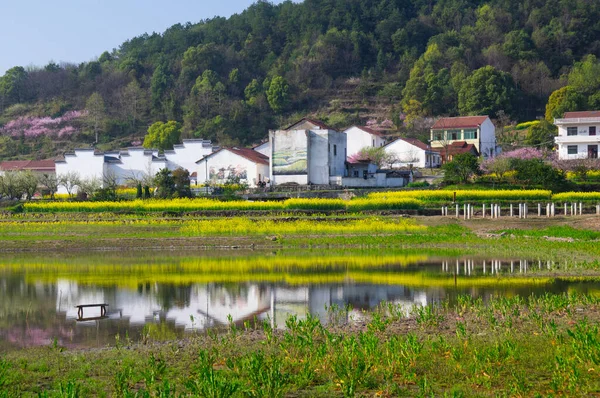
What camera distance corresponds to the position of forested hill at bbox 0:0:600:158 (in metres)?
85.8

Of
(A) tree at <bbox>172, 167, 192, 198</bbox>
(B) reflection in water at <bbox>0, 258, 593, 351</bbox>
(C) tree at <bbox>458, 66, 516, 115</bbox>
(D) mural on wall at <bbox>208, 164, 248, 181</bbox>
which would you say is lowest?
(B) reflection in water at <bbox>0, 258, 593, 351</bbox>

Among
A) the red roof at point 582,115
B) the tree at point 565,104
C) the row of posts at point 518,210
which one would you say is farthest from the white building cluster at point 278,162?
the tree at point 565,104

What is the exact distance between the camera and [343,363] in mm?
9555

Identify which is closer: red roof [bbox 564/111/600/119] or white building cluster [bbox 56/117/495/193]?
white building cluster [bbox 56/117/495/193]

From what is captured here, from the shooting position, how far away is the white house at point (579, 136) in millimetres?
56188

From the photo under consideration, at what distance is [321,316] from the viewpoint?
14.5m

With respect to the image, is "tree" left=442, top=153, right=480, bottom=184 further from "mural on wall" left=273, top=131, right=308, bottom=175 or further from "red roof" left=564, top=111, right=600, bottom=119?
"red roof" left=564, top=111, right=600, bottom=119

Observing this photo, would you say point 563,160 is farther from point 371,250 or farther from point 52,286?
point 52,286

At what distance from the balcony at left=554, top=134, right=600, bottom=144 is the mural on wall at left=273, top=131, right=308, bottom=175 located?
Answer: 21.4m

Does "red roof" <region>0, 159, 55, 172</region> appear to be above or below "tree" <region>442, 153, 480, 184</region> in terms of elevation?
above

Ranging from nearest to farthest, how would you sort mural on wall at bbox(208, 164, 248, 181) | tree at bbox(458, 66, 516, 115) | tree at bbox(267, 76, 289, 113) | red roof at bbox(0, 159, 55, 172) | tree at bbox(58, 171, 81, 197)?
tree at bbox(58, 171, 81, 197) < mural on wall at bbox(208, 164, 248, 181) < red roof at bbox(0, 159, 55, 172) < tree at bbox(458, 66, 516, 115) < tree at bbox(267, 76, 289, 113)

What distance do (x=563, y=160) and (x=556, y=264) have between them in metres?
34.2

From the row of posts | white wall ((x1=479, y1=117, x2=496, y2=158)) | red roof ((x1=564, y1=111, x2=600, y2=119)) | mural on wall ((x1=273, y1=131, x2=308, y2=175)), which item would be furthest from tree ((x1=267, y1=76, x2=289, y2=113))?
the row of posts

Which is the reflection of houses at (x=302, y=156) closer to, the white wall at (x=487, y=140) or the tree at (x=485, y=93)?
the white wall at (x=487, y=140)
